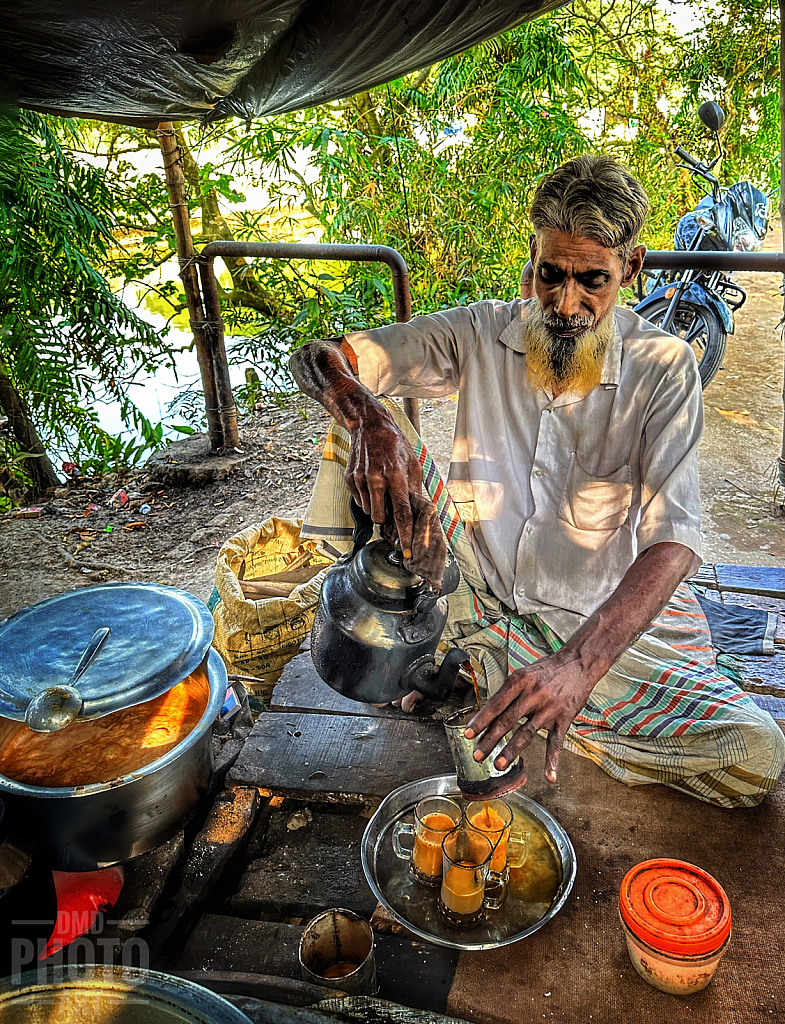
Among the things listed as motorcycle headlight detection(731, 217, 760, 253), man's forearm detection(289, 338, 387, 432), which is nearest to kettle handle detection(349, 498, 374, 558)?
man's forearm detection(289, 338, 387, 432)

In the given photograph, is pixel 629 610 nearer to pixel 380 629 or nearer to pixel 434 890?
pixel 380 629

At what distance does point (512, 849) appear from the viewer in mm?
1660

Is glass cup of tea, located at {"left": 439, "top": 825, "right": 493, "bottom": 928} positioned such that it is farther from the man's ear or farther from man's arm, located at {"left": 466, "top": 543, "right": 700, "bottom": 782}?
the man's ear

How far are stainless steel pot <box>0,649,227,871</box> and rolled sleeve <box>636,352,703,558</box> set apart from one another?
3.74ft

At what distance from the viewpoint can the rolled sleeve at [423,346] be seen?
2.20m

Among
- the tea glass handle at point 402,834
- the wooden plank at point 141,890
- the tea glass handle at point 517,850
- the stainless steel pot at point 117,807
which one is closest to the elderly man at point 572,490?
the tea glass handle at point 517,850

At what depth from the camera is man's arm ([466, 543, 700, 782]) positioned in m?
1.47

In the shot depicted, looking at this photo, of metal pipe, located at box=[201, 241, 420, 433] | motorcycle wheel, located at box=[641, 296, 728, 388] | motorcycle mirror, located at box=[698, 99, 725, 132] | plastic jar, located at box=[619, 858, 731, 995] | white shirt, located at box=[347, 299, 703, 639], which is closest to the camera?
plastic jar, located at box=[619, 858, 731, 995]

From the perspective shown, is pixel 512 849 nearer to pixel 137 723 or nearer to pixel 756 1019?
pixel 756 1019

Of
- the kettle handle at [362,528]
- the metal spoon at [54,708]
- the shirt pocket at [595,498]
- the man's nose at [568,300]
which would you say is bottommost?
the metal spoon at [54,708]

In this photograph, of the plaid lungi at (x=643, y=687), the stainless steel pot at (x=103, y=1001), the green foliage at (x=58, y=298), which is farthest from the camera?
the green foliage at (x=58, y=298)

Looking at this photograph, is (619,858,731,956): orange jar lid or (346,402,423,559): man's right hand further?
(346,402,423,559): man's right hand

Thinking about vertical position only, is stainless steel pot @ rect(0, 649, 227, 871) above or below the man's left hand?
below

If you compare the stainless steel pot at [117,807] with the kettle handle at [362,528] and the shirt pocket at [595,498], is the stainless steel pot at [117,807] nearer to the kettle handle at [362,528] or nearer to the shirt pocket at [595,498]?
the kettle handle at [362,528]
